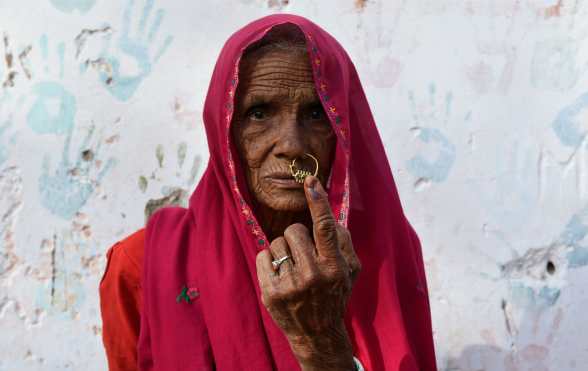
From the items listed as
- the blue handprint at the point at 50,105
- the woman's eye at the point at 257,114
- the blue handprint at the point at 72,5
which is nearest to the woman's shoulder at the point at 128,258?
the woman's eye at the point at 257,114

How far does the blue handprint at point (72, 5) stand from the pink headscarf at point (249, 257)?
1365mm

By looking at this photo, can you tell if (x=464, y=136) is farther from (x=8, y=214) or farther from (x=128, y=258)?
(x=8, y=214)

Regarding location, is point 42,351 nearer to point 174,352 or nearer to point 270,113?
point 174,352

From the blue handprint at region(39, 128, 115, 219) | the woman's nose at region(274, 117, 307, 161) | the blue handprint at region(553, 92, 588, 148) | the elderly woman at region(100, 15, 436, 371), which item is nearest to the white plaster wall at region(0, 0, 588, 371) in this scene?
the blue handprint at region(553, 92, 588, 148)

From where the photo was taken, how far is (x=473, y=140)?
3402 mm

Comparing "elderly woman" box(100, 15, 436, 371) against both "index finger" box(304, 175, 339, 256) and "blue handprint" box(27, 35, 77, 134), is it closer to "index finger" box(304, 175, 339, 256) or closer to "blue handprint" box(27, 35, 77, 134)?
"index finger" box(304, 175, 339, 256)

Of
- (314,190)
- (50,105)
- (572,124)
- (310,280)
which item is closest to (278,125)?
(314,190)

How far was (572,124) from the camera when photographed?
338 centimetres

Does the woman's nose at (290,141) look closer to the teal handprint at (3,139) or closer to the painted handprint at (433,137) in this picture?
the painted handprint at (433,137)

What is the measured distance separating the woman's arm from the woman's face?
510 millimetres

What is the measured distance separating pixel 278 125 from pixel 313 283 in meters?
0.66

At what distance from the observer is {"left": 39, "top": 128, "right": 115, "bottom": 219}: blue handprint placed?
3.21m

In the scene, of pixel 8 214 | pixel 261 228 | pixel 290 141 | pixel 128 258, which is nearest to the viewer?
pixel 290 141

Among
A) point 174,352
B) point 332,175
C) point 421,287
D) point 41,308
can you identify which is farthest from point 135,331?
point 41,308
